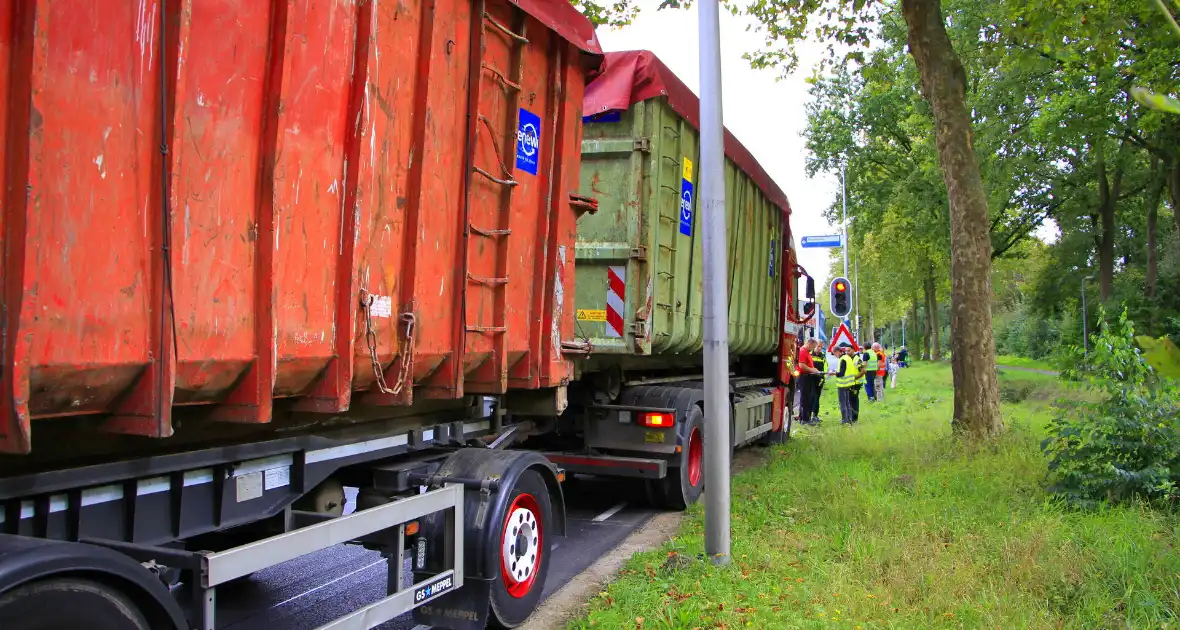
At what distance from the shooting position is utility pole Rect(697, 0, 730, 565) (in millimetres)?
5543

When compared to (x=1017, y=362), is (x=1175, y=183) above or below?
above

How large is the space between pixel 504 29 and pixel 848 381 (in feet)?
→ 40.0

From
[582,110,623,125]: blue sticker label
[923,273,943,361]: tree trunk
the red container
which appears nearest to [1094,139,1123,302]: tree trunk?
[923,273,943,361]: tree trunk

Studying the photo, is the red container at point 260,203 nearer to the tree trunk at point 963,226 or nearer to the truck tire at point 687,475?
the truck tire at point 687,475

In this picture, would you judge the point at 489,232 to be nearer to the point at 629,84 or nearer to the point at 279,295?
Answer: the point at 279,295

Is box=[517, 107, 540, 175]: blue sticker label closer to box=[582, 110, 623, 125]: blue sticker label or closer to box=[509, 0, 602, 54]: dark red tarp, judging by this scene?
box=[509, 0, 602, 54]: dark red tarp

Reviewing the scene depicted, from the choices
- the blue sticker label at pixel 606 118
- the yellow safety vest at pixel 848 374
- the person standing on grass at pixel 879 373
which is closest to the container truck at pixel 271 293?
the blue sticker label at pixel 606 118

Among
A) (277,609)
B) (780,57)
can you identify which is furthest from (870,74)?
(277,609)

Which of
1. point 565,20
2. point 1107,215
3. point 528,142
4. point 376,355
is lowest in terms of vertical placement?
point 376,355

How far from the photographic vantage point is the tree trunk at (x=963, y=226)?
9727 mm

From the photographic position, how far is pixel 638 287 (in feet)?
22.6

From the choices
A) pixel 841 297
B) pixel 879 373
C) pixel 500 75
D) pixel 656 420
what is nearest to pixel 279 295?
pixel 500 75

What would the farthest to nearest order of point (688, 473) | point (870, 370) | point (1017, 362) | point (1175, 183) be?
1. point (1017, 362)
2. point (1175, 183)
3. point (870, 370)
4. point (688, 473)

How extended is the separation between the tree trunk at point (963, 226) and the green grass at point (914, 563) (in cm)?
147
